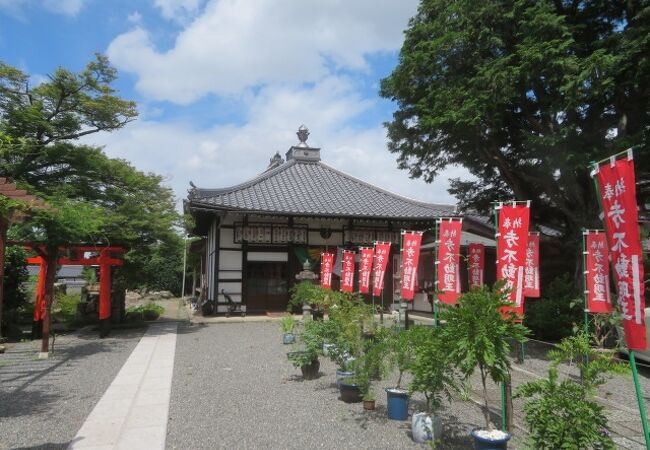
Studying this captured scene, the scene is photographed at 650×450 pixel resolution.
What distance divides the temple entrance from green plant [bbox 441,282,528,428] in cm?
1421

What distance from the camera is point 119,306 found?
52.3ft

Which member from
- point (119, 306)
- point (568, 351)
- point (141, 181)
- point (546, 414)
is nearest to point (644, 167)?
point (568, 351)

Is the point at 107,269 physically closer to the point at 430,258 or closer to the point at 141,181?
the point at 141,181

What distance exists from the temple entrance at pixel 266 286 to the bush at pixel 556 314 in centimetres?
930

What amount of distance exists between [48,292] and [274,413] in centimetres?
725

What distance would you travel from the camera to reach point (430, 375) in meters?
4.66

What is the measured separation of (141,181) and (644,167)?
12.9 m

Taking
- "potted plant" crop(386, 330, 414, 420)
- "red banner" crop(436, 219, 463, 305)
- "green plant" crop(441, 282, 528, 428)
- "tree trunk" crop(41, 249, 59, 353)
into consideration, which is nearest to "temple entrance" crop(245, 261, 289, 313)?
"tree trunk" crop(41, 249, 59, 353)

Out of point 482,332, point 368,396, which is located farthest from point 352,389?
point 482,332

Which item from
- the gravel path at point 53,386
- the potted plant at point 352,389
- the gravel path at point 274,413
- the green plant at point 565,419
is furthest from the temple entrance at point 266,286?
the green plant at point 565,419

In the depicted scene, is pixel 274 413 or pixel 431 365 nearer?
pixel 431 365

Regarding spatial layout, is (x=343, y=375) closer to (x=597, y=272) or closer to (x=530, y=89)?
(x=597, y=272)

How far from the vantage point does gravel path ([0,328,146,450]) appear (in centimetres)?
533

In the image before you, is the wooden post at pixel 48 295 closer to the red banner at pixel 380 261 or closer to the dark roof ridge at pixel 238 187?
the dark roof ridge at pixel 238 187
